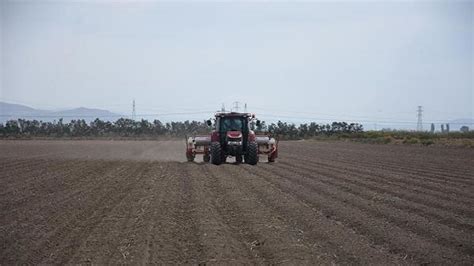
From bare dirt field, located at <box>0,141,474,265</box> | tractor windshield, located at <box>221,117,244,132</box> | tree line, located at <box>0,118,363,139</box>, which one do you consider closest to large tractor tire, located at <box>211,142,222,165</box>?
tractor windshield, located at <box>221,117,244,132</box>

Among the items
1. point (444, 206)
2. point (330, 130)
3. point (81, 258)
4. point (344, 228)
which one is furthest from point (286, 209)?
point (330, 130)

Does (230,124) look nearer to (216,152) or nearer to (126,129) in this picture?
(216,152)

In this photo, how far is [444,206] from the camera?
1043 centimetres

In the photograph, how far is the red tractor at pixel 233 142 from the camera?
838 inches

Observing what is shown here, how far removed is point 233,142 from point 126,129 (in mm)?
56110

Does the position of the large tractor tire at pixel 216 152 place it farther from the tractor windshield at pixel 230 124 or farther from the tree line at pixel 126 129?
the tree line at pixel 126 129

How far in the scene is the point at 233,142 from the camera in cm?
2131

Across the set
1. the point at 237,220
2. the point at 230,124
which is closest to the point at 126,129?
the point at 230,124

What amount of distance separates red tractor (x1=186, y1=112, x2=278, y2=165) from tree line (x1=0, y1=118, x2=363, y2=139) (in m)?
42.6

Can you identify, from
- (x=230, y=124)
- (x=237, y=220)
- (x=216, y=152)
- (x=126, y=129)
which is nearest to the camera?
(x=237, y=220)

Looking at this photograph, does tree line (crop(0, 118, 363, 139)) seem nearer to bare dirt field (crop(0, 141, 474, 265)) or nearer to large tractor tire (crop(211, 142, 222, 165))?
large tractor tire (crop(211, 142, 222, 165))

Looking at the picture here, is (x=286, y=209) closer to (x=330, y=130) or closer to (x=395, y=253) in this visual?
(x=395, y=253)

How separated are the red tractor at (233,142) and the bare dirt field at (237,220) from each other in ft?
18.7

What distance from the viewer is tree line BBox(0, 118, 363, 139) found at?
6919cm
